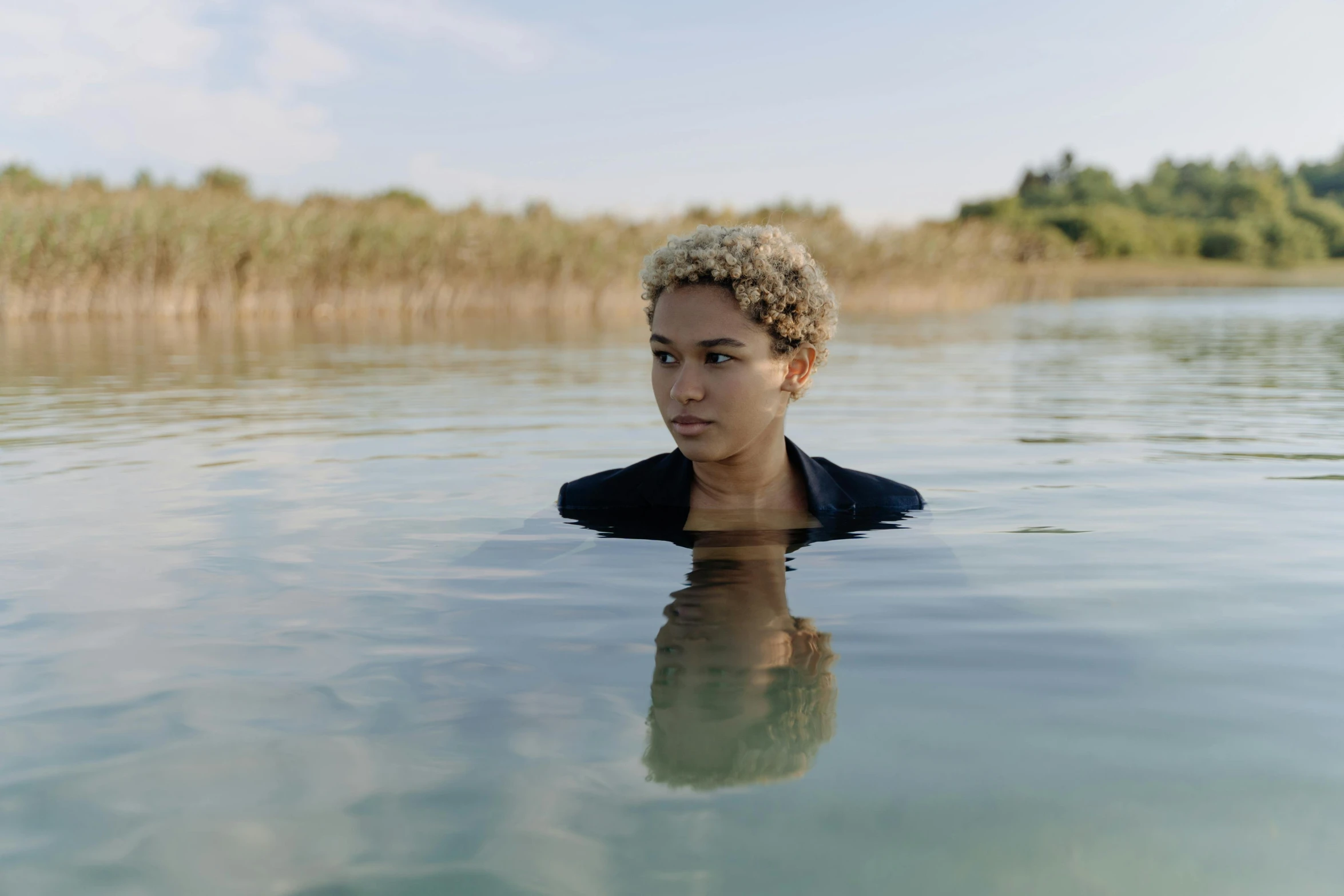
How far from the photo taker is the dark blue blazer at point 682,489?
4.41 meters

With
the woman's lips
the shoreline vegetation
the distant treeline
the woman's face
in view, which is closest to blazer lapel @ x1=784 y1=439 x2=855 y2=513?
the woman's face

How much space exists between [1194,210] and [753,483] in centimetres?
11047

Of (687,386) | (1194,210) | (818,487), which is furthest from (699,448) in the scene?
(1194,210)

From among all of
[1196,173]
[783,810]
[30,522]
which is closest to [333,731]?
[783,810]

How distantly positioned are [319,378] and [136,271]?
11.5m

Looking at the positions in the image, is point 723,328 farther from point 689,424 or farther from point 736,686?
point 736,686

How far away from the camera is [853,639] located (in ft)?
9.95

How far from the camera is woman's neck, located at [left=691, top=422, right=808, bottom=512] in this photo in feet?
13.9

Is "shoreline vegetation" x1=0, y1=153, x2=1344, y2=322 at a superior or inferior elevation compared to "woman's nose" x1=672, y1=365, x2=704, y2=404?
superior

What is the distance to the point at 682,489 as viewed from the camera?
4418 millimetres

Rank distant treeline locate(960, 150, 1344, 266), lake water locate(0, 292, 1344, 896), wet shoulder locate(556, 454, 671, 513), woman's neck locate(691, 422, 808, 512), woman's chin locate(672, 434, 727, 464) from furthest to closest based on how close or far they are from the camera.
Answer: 1. distant treeline locate(960, 150, 1344, 266)
2. wet shoulder locate(556, 454, 671, 513)
3. woman's neck locate(691, 422, 808, 512)
4. woman's chin locate(672, 434, 727, 464)
5. lake water locate(0, 292, 1344, 896)

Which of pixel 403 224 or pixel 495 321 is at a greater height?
pixel 403 224

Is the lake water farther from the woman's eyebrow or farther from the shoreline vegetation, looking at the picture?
the shoreline vegetation

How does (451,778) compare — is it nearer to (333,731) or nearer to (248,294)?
(333,731)
